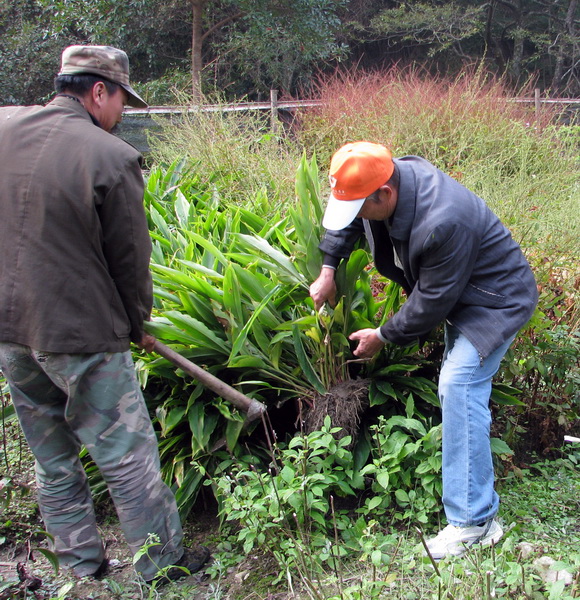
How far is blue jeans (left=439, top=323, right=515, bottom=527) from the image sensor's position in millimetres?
2715

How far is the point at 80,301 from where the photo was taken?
8.24 ft

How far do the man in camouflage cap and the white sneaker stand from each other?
1169mm

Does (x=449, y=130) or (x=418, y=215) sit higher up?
(x=418, y=215)

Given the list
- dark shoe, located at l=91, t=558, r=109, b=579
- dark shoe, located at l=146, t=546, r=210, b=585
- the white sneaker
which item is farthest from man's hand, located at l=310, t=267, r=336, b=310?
dark shoe, located at l=91, t=558, r=109, b=579

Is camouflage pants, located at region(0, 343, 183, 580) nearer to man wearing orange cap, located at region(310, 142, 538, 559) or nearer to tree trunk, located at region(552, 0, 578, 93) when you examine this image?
man wearing orange cap, located at region(310, 142, 538, 559)

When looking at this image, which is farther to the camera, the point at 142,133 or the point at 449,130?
the point at 142,133

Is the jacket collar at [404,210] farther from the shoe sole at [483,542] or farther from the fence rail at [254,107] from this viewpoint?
the fence rail at [254,107]

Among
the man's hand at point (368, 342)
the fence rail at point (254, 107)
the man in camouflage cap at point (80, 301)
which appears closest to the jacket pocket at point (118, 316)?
the man in camouflage cap at point (80, 301)

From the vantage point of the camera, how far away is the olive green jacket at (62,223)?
2430 millimetres

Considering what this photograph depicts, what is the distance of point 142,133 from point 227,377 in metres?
9.35

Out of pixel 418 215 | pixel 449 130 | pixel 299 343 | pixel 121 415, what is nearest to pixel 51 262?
pixel 121 415

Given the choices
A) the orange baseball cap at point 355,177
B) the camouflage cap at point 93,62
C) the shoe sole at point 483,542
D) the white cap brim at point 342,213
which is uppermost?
the camouflage cap at point 93,62

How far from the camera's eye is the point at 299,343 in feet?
10.3

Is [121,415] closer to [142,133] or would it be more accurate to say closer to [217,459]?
[217,459]
